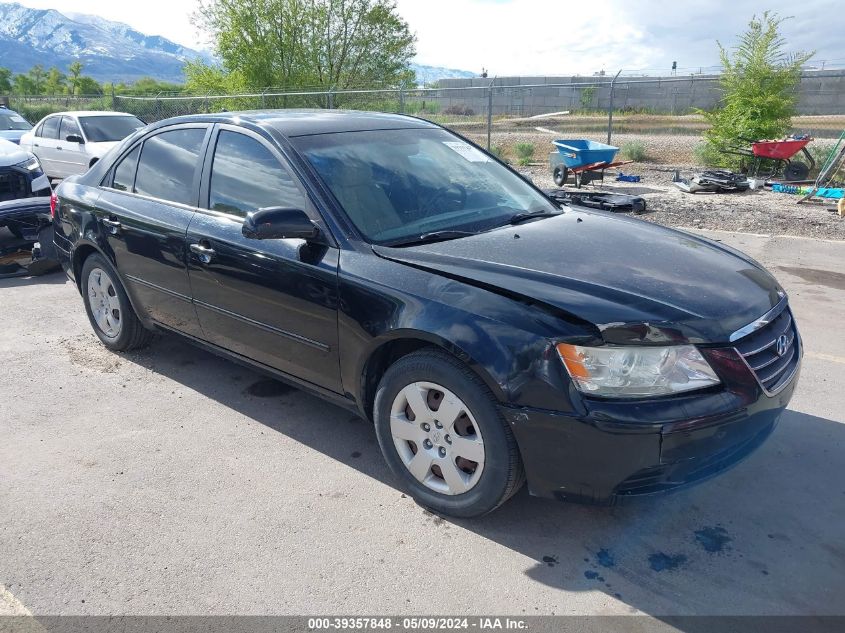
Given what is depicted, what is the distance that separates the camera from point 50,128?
13.4 meters

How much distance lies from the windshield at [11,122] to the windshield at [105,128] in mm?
4055

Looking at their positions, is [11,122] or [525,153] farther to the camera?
[525,153]

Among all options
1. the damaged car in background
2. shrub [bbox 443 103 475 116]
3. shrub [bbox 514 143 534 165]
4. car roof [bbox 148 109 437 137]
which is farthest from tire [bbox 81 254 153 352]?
shrub [bbox 443 103 475 116]

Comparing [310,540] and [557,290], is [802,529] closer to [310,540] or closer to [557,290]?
[557,290]

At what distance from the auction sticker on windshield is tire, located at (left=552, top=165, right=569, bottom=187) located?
9.49 metres

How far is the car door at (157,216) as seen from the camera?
13.0 ft

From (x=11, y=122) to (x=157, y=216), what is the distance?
48.6ft

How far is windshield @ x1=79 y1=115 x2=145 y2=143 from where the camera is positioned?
12722mm

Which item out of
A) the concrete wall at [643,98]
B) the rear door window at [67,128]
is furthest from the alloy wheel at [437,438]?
the concrete wall at [643,98]

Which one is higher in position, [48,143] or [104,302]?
[48,143]

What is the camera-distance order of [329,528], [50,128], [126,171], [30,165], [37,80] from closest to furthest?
[329,528]
[126,171]
[30,165]
[50,128]
[37,80]

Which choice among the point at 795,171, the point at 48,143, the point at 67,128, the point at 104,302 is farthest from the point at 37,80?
the point at 104,302

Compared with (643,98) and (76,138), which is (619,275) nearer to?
(76,138)

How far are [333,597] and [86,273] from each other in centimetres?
348
